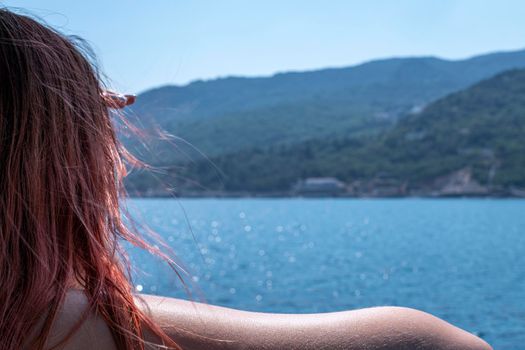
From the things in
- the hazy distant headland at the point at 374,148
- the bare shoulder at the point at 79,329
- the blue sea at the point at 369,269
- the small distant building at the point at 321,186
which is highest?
the bare shoulder at the point at 79,329

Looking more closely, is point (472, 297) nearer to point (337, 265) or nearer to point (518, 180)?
point (337, 265)

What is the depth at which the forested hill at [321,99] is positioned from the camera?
90188 millimetres

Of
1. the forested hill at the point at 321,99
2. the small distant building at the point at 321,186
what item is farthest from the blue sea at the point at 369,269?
the small distant building at the point at 321,186

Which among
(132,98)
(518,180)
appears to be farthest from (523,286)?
(518,180)

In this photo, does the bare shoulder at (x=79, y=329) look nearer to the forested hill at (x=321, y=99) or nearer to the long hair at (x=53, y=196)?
the long hair at (x=53, y=196)

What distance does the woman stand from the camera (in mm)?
715

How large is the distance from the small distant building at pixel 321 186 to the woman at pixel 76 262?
8218 cm

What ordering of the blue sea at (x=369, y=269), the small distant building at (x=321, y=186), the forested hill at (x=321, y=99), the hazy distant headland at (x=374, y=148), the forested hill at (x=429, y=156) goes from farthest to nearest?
1. the forested hill at (x=321, y=99)
2. the small distant building at (x=321, y=186)
3. the hazy distant headland at (x=374, y=148)
4. the forested hill at (x=429, y=156)
5. the blue sea at (x=369, y=269)

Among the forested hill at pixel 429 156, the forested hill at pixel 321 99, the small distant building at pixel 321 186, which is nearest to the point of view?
the forested hill at pixel 429 156

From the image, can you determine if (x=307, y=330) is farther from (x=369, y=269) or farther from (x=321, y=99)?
(x=321, y=99)

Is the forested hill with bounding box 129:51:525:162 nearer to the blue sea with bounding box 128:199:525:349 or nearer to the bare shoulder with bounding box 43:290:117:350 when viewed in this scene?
the blue sea with bounding box 128:199:525:349

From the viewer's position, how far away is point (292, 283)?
25.3 meters

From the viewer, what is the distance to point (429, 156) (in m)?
75.6

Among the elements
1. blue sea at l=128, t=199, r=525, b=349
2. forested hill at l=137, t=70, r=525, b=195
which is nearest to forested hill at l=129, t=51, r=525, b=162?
forested hill at l=137, t=70, r=525, b=195
